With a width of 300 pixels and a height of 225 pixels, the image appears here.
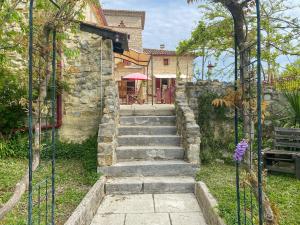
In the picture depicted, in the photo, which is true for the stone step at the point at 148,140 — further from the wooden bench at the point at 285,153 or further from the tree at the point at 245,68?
the tree at the point at 245,68

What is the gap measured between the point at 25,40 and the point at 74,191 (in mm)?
2508

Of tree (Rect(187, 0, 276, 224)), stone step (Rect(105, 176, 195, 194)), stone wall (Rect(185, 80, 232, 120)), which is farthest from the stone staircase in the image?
tree (Rect(187, 0, 276, 224))

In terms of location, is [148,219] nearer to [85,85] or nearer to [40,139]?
[40,139]

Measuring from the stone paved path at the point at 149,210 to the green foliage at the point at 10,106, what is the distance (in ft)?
12.1

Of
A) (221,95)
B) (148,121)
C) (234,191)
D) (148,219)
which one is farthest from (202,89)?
(148,219)

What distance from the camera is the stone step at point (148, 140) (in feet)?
23.6

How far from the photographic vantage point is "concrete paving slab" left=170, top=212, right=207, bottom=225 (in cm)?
440

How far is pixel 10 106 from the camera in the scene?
784 centimetres

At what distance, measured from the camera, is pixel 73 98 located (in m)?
8.41

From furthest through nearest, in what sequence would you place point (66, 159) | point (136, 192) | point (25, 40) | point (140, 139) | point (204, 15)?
point (204, 15), point (66, 159), point (140, 139), point (136, 192), point (25, 40)

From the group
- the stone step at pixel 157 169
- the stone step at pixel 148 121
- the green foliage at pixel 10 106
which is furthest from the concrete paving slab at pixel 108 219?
the green foliage at pixel 10 106

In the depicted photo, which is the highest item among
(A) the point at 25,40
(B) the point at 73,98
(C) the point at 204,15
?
(C) the point at 204,15

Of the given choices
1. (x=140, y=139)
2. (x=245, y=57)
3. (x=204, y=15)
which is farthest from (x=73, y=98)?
(x=245, y=57)

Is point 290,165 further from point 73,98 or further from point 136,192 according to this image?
point 73,98
